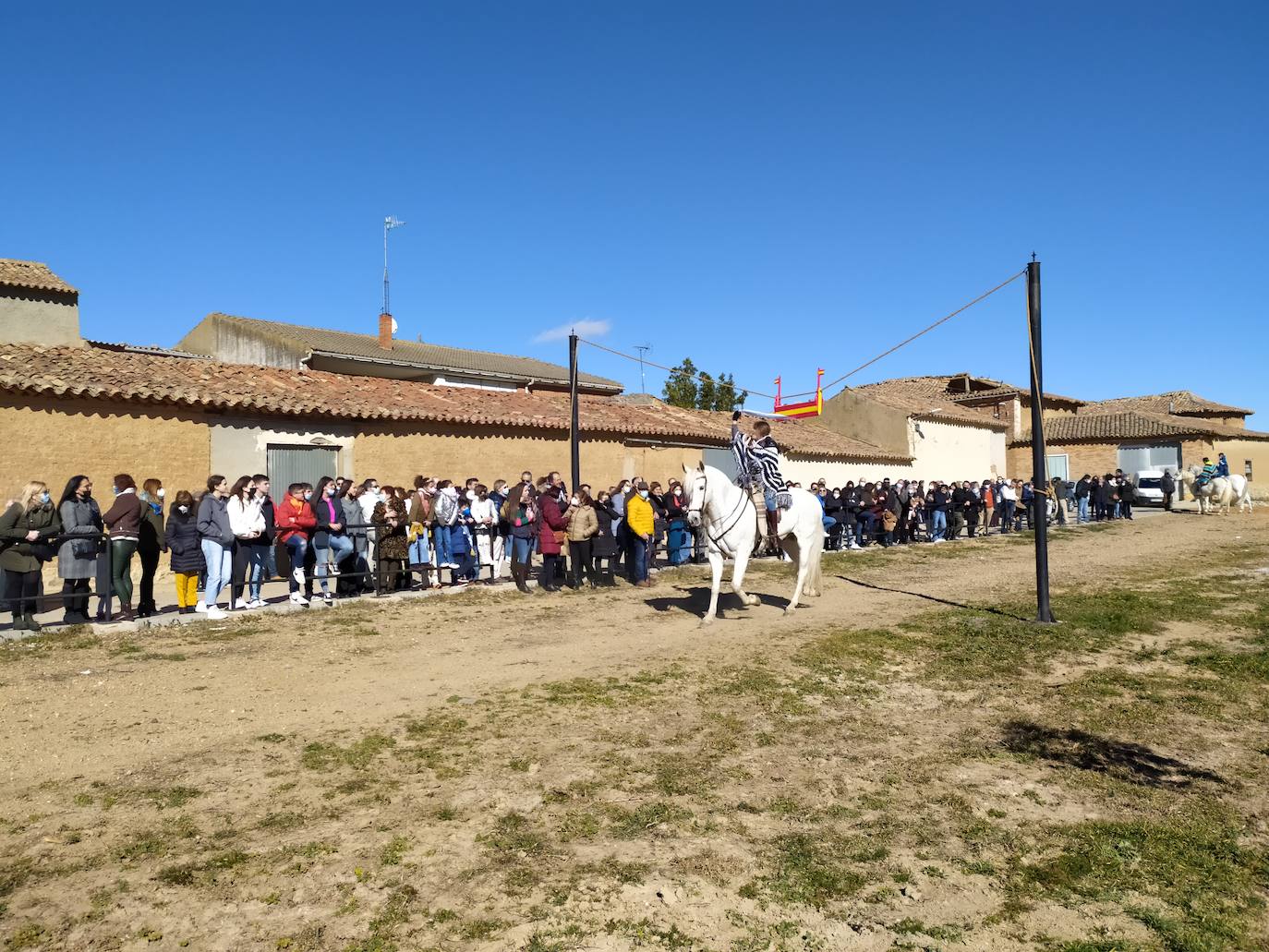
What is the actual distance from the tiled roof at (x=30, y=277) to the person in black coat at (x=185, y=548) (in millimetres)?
15299

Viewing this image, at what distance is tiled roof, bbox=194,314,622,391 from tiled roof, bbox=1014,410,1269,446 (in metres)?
25.2

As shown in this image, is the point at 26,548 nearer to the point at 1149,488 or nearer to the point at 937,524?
the point at 937,524

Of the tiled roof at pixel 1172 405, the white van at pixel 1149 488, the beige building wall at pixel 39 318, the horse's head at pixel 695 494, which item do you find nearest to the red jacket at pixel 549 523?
the horse's head at pixel 695 494

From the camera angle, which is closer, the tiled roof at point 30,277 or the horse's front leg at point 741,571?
the horse's front leg at point 741,571

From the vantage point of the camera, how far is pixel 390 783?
5246 mm

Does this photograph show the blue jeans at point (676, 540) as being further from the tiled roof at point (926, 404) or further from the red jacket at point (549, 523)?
the tiled roof at point (926, 404)

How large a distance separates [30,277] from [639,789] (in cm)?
2417

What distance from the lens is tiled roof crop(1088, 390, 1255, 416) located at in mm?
53531

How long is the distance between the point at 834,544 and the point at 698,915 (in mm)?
17868

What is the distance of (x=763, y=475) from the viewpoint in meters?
11.5

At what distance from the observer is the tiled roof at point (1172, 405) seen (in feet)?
176

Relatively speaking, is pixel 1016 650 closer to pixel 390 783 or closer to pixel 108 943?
pixel 390 783

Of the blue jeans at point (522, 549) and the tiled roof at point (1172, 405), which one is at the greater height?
the tiled roof at point (1172, 405)

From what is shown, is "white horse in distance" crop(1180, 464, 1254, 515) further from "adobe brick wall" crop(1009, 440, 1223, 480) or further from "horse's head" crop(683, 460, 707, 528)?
"horse's head" crop(683, 460, 707, 528)
